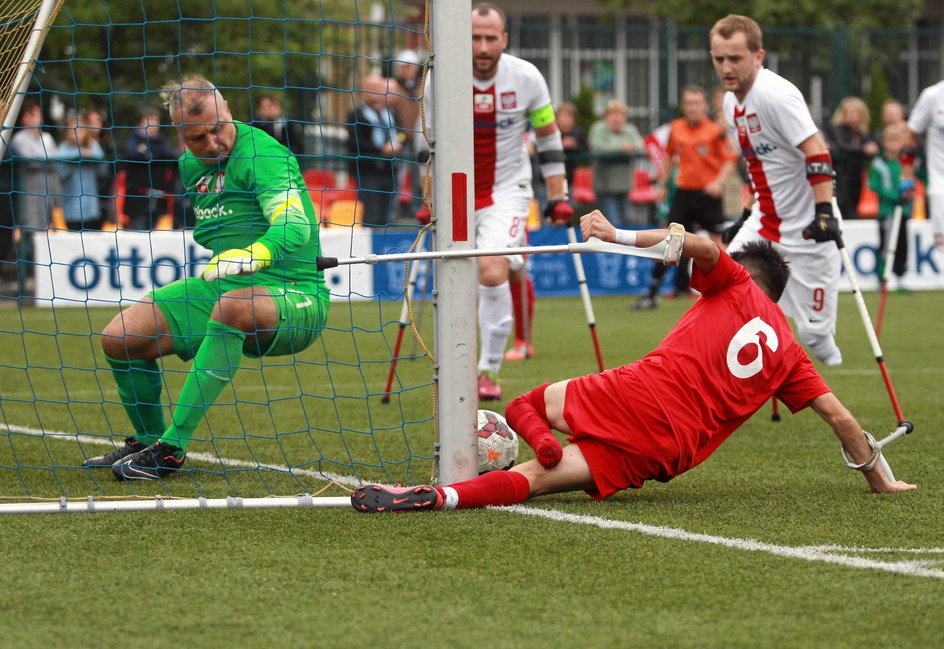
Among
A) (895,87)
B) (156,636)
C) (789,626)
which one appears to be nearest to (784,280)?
(789,626)

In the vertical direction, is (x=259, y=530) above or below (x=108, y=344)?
below

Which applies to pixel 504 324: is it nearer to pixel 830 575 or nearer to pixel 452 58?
pixel 452 58

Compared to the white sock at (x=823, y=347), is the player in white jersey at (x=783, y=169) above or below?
above

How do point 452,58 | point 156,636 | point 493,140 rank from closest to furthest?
point 156,636
point 452,58
point 493,140

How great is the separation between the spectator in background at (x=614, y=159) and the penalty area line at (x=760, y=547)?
14.6 meters

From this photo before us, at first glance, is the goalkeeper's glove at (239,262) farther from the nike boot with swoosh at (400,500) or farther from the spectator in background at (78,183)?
the spectator in background at (78,183)

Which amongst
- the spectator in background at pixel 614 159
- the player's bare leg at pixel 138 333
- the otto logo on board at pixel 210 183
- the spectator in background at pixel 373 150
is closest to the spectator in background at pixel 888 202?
the spectator in background at pixel 614 159

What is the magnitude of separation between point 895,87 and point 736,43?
19.4m

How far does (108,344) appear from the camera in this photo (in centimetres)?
582

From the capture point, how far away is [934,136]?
1117 cm

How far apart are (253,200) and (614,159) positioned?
1384 cm

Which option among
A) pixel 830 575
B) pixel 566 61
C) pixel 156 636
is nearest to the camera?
pixel 156 636

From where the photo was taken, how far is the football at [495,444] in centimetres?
520

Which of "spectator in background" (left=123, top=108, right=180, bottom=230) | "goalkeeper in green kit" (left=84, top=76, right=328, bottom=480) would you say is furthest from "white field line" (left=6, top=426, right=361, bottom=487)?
"spectator in background" (left=123, top=108, right=180, bottom=230)
